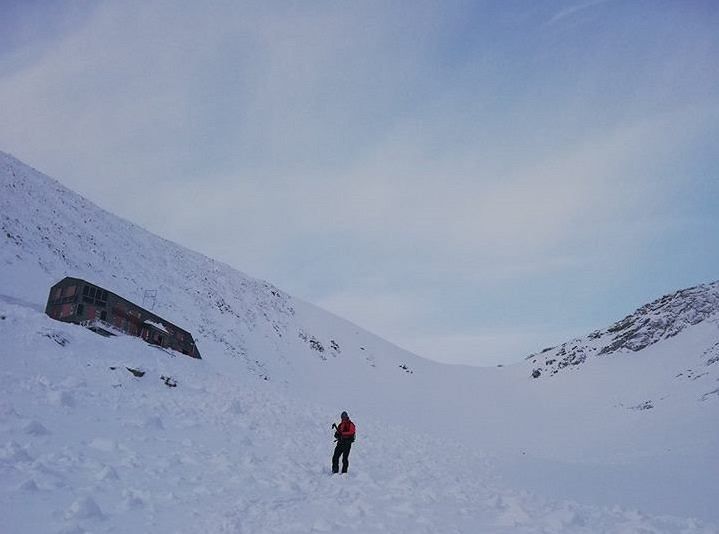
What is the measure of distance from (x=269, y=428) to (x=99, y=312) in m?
17.6

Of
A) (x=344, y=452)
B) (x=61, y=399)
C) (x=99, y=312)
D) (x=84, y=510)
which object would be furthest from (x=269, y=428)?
(x=99, y=312)

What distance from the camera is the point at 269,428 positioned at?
18062mm

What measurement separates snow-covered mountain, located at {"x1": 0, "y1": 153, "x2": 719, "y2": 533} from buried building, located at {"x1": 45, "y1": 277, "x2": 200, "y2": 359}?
2196 millimetres

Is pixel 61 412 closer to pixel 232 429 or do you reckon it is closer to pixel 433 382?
pixel 232 429

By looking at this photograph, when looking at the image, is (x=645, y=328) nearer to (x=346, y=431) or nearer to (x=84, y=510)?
(x=346, y=431)

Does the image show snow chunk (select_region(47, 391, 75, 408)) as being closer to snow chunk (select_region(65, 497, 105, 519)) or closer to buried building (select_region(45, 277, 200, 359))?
snow chunk (select_region(65, 497, 105, 519))

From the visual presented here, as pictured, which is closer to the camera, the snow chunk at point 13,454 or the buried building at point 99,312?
the snow chunk at point 13,454

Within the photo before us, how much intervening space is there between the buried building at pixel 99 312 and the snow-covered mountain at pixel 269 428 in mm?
2196

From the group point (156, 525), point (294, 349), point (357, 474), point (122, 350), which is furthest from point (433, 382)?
point (156, 525)

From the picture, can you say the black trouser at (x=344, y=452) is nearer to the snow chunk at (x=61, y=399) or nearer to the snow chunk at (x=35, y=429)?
the snow chunk at (x=35, y=429)

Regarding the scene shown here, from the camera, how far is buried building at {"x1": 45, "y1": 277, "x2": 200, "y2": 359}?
27.8 meters

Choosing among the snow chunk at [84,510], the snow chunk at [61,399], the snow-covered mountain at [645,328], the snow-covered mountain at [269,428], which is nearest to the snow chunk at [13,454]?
the snow-covered mountain at [269,428]

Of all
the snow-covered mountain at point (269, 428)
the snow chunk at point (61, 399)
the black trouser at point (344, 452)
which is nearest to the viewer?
the snow-covered mountain at point (269, 428)

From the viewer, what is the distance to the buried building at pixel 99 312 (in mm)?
27766
